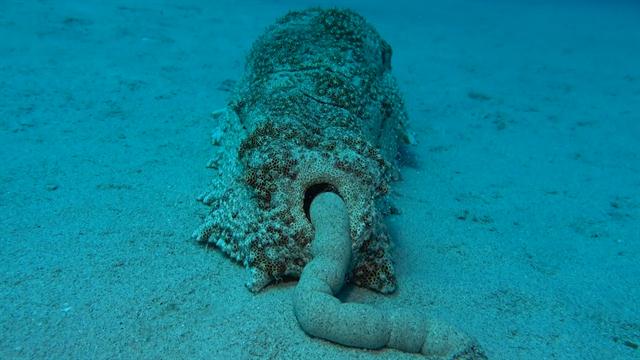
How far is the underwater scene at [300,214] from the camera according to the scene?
2107 millimetres

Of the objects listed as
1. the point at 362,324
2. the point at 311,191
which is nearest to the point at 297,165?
the point at 311,191

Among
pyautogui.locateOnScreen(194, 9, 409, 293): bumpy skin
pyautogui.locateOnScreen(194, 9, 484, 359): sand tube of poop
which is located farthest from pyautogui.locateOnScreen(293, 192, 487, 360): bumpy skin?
pyautogui.locateOnScreen(194, 9, 409, 293): bumpy skin

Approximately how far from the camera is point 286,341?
209 centimetres

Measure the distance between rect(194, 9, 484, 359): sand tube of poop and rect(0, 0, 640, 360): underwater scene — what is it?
1cm

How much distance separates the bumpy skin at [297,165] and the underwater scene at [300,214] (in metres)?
0.01

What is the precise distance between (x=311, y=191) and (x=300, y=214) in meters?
0.19

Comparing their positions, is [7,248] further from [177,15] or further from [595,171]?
[177,15]

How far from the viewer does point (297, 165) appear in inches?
96.3

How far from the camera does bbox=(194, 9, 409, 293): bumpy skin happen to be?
239 cm

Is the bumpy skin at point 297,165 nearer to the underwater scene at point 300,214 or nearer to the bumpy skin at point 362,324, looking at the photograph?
the underwater scene at point 300,214

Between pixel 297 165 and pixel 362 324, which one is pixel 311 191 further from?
pixel 362 324

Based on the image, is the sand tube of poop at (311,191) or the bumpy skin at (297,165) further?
the bumpy skin at (297,165)

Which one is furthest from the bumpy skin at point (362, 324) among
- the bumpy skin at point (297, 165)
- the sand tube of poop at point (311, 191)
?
the bumpy skin at point (297, 165)

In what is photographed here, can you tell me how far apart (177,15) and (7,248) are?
298 inches
